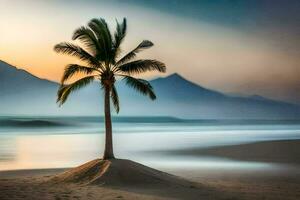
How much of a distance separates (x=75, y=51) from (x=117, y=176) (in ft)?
18.0

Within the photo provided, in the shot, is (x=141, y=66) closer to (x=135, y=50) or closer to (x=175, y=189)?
(x=135, y=50)

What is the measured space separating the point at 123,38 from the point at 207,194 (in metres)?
8.06

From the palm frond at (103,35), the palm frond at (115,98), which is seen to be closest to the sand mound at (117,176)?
the palm frond at (115,98)

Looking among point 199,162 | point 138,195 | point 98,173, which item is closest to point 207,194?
point 138,195

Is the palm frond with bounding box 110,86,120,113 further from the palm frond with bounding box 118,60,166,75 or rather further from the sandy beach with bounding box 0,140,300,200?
the sandy beach with bounding box 0,140,300,200

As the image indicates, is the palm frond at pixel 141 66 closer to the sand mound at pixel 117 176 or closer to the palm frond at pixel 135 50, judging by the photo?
the palm frond at pixel 135 50

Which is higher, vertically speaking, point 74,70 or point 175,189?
point 74,70

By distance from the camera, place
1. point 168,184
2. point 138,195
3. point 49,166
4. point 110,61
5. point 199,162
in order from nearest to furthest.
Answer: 1. point 138,195
2. point 168,184
3. point 110,61
4. point 49,166
5. point 199,162

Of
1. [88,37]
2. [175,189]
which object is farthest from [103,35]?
[175,189]

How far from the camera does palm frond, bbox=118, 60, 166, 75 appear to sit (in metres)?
20.3

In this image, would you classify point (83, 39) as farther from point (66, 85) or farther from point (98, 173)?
point (98, 173)

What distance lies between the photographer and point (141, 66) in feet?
66.7

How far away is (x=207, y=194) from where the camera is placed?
52.7 feet

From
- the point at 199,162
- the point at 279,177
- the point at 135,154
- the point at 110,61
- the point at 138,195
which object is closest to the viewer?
the point at 138,195
